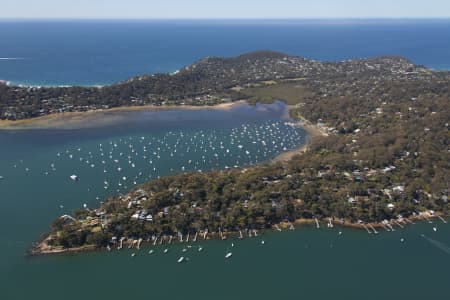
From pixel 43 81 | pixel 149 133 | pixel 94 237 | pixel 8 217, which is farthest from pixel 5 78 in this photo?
pixel 94 237

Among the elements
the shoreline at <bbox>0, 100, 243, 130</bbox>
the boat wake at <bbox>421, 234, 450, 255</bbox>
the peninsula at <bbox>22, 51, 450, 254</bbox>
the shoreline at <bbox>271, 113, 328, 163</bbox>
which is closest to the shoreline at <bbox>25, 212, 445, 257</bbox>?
the peninsula at <bbox>22, 51, 450, 254</bbox>

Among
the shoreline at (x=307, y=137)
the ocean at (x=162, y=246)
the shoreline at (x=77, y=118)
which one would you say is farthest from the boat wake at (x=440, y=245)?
the shoreline at (x=77, y=118)

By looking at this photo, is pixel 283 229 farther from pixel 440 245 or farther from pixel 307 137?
pixel 307 137

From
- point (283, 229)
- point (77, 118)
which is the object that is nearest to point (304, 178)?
point (283, 229)

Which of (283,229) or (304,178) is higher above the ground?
(304,178)

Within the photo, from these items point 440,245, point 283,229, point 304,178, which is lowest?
point 440,245

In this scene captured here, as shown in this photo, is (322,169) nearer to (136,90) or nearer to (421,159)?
(421,159)

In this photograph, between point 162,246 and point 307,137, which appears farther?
point 307,137
